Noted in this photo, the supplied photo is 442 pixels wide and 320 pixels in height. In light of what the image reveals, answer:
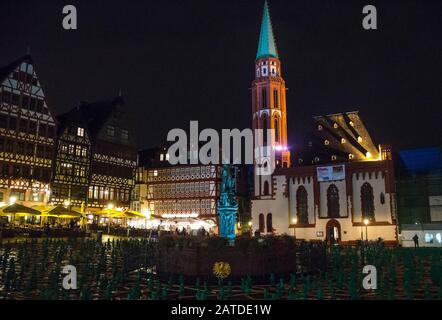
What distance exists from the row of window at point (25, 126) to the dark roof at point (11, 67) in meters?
4.32

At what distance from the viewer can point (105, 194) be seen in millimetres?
57500

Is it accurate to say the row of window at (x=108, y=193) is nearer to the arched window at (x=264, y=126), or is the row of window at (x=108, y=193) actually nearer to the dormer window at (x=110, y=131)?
the dormer window at (x=110, y=131)

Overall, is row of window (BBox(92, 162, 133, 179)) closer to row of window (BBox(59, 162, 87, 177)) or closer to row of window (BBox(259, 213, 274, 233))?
row of window (BBox(59, 162, 87, 177))

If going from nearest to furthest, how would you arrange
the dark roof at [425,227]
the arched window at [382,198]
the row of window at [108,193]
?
the dark roof at [425,227] → the arched window at [382,198] → the row of window at [108,193]

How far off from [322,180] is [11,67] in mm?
38084

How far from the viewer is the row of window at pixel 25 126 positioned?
4509cm

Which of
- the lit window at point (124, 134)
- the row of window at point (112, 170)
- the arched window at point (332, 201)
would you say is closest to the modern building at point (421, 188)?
the arched window at point (332, 201)

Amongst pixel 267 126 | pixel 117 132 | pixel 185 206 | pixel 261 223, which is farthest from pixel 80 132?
pixel 261 223

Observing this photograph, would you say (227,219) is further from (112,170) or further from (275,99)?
(275,99)

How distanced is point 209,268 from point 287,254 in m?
4.10

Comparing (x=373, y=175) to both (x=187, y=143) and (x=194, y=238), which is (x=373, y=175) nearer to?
(x=187, y=143)

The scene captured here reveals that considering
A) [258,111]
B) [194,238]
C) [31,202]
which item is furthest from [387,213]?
[31,202]

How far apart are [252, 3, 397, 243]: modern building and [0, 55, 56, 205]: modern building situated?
2719 cm

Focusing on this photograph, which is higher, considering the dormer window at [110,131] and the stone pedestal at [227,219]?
the dormer window at [110,131]
